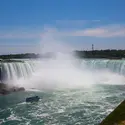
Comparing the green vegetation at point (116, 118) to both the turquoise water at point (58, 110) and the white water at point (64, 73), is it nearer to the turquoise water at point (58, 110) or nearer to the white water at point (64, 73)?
the turquoise water at point (58, 110)

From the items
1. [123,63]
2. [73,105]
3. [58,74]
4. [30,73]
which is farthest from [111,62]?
[73,105]

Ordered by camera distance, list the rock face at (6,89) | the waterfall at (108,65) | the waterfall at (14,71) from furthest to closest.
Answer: the waterfall at (108,65)
the waterfall at (14,71)
the rock face at (6,89)

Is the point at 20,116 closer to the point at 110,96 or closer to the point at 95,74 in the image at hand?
the point at 110,96

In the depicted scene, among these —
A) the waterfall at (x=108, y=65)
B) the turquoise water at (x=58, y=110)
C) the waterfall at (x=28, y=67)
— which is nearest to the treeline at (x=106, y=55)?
the waterfall at (x=108, y=65)

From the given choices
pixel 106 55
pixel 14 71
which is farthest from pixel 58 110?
pixel 106 55

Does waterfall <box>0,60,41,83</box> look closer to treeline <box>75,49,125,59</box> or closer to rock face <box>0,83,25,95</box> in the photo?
rock face <box>0,83,25,95</box>

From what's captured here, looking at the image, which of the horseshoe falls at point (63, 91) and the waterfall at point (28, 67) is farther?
the waterfall at point (28, 67)

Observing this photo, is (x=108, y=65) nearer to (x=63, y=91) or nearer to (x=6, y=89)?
(x=63, y=91)

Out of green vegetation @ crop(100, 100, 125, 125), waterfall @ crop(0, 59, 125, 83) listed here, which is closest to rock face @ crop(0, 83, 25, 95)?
waterfall @ crop(0, 59, 125, 83)
